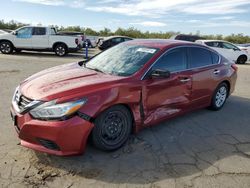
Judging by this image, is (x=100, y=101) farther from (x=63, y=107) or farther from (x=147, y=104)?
(x=147, y=104)

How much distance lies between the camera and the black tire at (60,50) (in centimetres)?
1698

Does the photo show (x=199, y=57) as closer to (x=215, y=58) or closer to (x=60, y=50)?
(x=215, y=58)

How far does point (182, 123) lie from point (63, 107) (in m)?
2.54

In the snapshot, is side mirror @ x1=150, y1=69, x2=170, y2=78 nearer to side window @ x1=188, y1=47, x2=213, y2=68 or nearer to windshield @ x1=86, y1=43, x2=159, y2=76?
windshield @ x1=86, y1=43, x2=159, y2=76

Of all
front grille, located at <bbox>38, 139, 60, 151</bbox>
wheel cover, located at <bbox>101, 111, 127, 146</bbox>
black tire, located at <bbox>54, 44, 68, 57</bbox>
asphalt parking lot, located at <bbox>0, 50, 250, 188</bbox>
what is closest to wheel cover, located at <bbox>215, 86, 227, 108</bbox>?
asphalt parking lot, located at <bbox>0, 50, 250, 188</bbox>

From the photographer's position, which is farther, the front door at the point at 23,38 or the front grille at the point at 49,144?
the front door at the point at 23,38

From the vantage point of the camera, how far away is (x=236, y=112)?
5793 mm

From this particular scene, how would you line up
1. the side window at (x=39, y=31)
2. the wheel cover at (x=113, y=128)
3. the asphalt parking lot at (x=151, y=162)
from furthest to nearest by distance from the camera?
1. the side window at (x=39, y=31)
2. the wheel cover at (x=113, y=128)
3. the asphalt parking lot at (x=151, y=162)

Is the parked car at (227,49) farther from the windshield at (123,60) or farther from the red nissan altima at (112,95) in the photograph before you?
the windshield at (123,60)

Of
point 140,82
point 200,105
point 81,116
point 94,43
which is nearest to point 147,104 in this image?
point 140,82

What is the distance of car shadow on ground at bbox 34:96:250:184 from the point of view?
3279 mm

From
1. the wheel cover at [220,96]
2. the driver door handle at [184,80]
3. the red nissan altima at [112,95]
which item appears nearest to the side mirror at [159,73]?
the red nissan altima at [112,95]

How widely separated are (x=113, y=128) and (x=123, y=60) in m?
1.22

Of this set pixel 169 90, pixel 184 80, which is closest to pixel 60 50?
pixel 184 80
